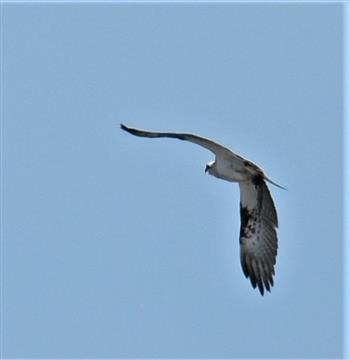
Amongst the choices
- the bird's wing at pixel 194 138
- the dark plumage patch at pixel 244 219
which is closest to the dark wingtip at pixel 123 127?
the bird's wing at pixel 194 138

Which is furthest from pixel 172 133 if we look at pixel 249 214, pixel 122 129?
pixel 249 214

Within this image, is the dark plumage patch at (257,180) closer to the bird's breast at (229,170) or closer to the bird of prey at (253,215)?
the bird of prey at (253,215)

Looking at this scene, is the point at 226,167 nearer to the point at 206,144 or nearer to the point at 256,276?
the point at 206,144

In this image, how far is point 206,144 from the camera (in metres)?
20.5

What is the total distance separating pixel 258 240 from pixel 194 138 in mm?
3128

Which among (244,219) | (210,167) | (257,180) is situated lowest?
(244,219)

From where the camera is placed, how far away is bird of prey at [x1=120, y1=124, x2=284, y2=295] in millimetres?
20984

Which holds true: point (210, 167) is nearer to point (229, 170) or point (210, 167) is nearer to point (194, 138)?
point (229, 170)

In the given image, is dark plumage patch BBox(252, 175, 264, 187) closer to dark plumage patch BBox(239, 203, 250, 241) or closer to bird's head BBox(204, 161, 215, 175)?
bird's head BBox(204, 161, 215, 175)

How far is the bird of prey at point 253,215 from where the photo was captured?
2098 centimetres

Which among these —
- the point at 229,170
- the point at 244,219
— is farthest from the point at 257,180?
the point at 244,219

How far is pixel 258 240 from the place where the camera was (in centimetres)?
2258

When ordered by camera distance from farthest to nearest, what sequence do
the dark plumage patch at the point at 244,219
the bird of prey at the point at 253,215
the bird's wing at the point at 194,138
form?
the dark plumage patch at the point at 244,219 → the bird of prey at the point at 253,215 → the bird's wing at the point at 194,138

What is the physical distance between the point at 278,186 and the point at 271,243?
2.53 metres
